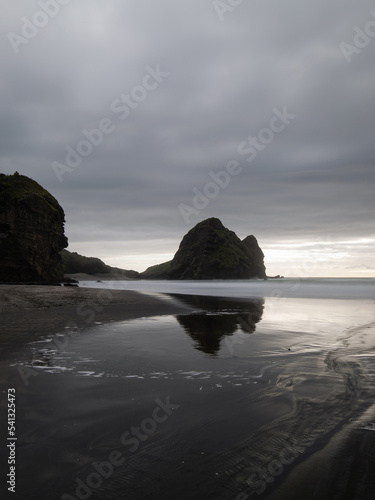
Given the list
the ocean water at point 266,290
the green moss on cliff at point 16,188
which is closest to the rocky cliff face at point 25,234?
the green moss on cliff at point 16,188

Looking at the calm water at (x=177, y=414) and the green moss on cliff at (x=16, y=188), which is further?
the green moss on cliff at (x=16, y=188)

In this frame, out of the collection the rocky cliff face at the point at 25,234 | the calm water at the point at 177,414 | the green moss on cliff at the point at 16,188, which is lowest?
the calm water at the point at 177,414

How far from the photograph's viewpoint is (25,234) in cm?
6188

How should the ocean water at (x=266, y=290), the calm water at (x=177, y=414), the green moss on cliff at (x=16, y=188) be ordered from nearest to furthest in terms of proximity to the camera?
the calm water at (x=177, y=414), the ocean water at (x=266, y=290), the green moss on cliff at (x=16, y=188)

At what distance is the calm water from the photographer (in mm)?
3791

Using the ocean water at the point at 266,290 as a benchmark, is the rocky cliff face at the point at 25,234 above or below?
above

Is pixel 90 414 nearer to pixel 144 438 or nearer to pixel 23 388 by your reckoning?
pixel 144 438

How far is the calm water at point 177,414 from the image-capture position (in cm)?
379

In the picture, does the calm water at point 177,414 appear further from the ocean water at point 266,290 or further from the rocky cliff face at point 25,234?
the rocky cliff face at point 25,234

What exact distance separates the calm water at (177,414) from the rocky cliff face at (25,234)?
5460 cm

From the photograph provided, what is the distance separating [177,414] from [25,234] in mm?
64255

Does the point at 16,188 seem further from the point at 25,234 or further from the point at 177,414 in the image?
the point at 177,414

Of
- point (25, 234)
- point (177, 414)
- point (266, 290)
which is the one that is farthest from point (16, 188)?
point (177, 414)

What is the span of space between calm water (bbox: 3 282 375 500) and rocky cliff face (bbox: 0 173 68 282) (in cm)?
5460
